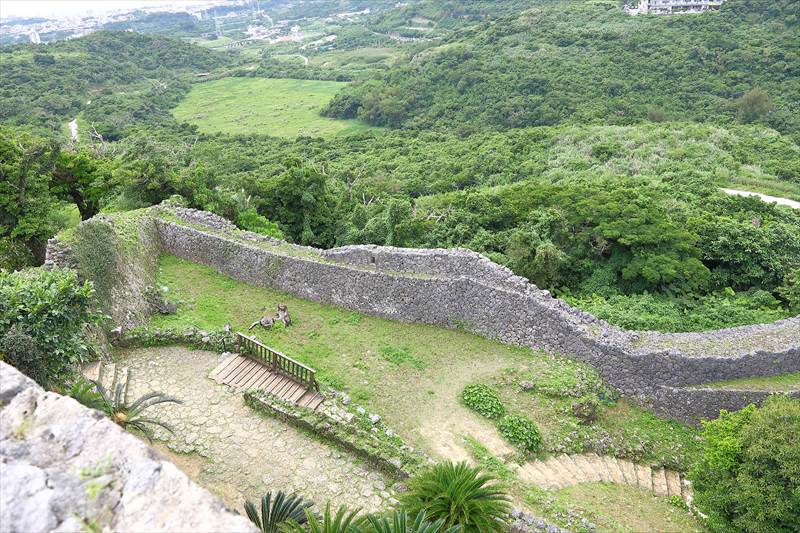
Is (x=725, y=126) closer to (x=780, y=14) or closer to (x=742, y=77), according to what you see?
(x=742, y=77)

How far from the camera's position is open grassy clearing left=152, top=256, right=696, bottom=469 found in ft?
43.1

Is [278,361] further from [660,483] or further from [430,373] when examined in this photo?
[660,483]

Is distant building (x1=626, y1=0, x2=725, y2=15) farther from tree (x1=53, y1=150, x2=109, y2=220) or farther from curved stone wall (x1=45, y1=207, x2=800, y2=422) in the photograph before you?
tree (x1=53, y1=150, x2=109, y2=220)

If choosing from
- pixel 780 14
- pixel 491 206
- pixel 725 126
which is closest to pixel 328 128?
pixel 725 126

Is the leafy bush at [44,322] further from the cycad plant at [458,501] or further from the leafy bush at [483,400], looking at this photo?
the leafy bush at [483,400]

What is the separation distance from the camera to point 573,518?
10.2 m

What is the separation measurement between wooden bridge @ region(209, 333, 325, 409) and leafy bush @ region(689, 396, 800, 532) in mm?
8715

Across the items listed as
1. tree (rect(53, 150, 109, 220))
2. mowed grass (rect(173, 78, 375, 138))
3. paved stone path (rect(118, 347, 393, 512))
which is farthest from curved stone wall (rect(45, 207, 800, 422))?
mowed grass (rect(173, 78, 375, 138))

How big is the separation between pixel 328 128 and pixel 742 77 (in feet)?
165

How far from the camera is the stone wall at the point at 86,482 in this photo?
3838 mm

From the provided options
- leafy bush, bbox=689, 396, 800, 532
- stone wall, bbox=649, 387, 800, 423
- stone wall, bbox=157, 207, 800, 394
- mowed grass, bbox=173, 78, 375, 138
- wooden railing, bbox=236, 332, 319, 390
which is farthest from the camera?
mowed grass, bbox=173, 78, 375, 138

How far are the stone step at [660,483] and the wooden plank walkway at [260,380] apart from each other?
8.16 m

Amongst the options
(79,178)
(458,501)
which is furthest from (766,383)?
(79,178)

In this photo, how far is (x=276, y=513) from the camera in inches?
334
